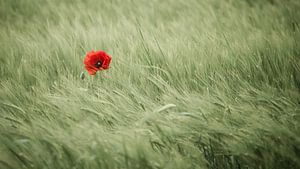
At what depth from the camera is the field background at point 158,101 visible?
566mm

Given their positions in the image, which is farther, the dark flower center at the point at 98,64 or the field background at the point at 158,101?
the dark flower center at the point at 98,64

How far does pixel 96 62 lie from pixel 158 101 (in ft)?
0.93

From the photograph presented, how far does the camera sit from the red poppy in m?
0.88

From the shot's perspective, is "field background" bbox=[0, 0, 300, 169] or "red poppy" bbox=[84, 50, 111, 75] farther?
"red poppy" bbox=[84, 50, 111, 75]

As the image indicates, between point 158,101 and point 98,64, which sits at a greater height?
point 98,64

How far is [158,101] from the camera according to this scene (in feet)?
2.70

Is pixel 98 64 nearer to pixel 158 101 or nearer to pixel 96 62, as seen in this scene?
pixel 96 62

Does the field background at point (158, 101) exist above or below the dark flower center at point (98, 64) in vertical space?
below

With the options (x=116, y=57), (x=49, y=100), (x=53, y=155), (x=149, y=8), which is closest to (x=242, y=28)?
(x=116, y=57)

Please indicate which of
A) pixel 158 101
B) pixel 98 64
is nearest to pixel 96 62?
pixel 98 64

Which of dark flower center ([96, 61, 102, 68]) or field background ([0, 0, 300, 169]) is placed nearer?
field background ([0, 0, 300, 169])

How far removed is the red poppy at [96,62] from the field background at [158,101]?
2.9 inches

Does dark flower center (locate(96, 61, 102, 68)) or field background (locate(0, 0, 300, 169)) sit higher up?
dark flower center (locate(96, 61, 102, 68))

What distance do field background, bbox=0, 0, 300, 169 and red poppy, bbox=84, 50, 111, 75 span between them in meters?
0.07
